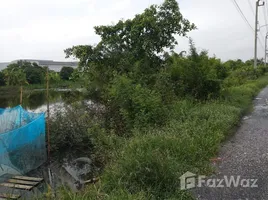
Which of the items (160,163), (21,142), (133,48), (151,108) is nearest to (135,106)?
(151,108)

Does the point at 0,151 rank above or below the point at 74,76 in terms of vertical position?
below

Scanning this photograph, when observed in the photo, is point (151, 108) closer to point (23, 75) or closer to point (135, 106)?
point (135, 106)

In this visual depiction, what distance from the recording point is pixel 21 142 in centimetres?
543

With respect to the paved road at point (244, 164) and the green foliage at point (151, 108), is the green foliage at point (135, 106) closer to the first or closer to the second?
the green foliage at point (151, 108)

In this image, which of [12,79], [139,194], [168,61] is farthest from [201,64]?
[12,79]

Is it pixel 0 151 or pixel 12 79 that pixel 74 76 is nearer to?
pixel 0 151

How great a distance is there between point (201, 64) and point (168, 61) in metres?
2.37

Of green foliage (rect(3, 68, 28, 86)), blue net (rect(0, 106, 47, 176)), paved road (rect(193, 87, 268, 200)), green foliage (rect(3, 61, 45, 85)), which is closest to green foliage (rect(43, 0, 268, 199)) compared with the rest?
paved road (rect(193, 87, 268, 200))

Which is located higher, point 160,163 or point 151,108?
point 151,108

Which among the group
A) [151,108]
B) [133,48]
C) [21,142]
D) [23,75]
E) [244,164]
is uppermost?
[23,75]

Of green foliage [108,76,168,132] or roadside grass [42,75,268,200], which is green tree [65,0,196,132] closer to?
green foliage [108,76,168,132]

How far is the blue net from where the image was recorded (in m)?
4.97

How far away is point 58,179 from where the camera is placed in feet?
19.5

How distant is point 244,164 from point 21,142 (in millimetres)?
4450
